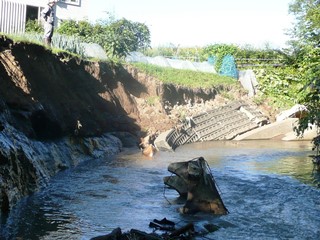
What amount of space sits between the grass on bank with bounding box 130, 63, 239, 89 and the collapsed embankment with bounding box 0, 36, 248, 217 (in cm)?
167

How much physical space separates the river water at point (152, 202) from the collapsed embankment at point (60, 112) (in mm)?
718

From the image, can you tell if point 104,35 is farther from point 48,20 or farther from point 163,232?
point 163,232

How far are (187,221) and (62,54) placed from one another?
14370 millimetres

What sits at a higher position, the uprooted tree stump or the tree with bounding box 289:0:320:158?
the tree with bounding box 289:0:320:158

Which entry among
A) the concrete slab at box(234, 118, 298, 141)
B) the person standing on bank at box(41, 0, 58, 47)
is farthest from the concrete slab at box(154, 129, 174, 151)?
the concrete slab at box(234, 118, 298, 141)

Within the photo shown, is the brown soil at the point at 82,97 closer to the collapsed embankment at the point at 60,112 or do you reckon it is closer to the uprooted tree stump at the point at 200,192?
the collapsed embankment at the point at 60,112

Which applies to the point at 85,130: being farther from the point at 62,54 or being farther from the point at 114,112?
the point at 114,112

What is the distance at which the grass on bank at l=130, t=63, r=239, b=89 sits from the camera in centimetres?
3689

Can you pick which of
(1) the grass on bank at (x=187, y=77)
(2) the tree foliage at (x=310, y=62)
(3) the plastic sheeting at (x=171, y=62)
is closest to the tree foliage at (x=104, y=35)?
(3) the plastic sheeting at (x=171, y=62)

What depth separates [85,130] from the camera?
23.8 m

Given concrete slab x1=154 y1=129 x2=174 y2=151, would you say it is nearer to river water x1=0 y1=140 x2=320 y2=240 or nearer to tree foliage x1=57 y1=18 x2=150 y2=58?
river water x1=0 y1=140 x2=320 y2=240

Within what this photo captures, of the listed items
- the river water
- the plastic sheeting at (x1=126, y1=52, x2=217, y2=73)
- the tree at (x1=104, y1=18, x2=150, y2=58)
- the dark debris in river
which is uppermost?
the tree at (x1=104, y1=18, x2=150, y2=58)

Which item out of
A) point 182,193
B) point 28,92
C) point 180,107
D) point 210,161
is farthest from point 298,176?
point 180,107

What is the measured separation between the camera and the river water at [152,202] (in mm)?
12062
